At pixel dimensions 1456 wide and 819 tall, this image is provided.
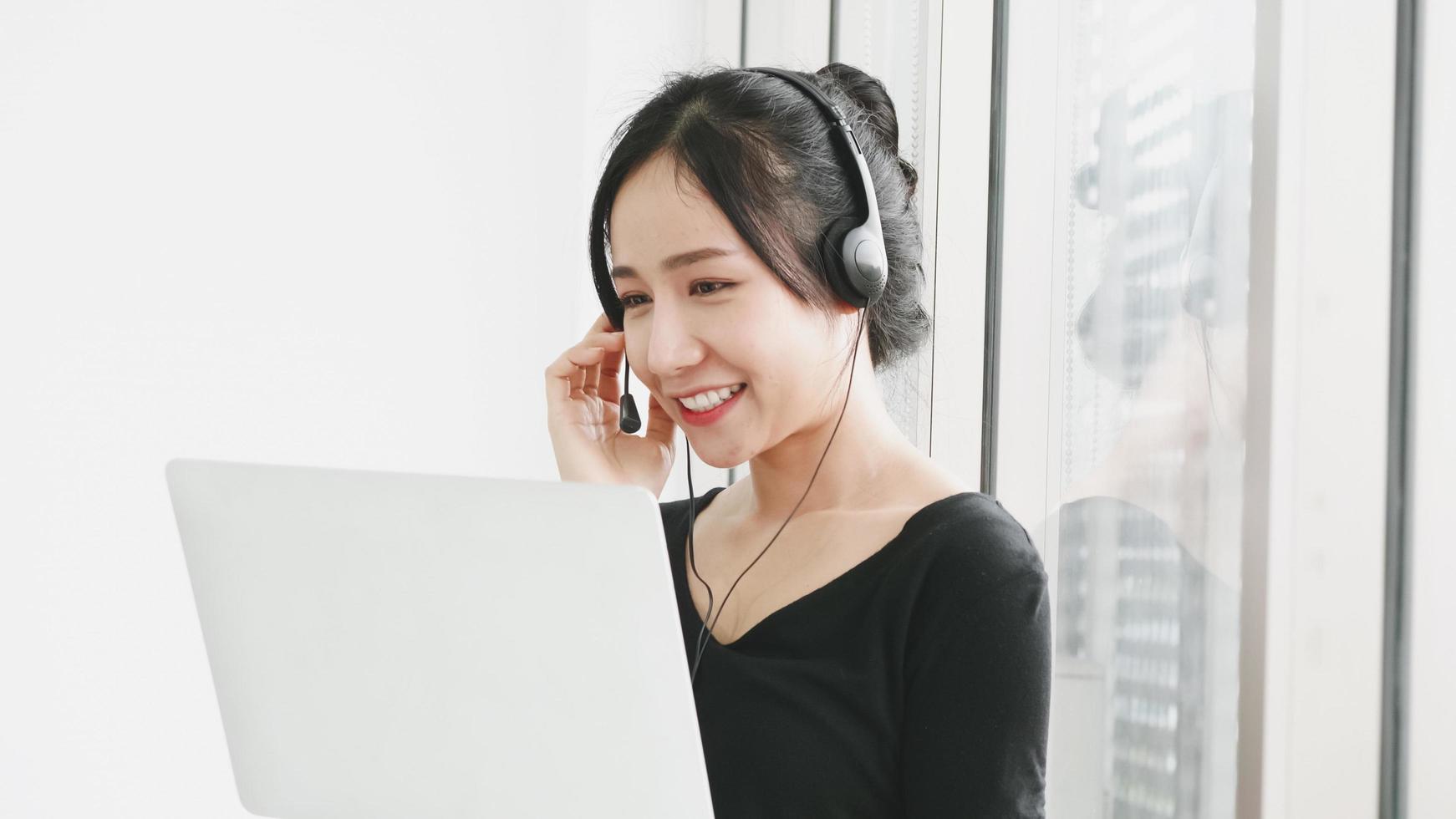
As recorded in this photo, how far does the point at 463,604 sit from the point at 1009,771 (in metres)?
0.37

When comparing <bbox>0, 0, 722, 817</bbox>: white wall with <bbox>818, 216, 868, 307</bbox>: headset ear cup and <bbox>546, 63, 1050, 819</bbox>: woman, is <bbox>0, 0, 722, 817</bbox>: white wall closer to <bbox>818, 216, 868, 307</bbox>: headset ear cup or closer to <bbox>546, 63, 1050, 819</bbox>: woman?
<bbox>546, 63, 1050, 819</bbox>: woman

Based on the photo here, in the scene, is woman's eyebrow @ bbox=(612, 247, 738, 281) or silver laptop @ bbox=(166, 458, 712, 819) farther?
woman's eyebrow @ bbox=(612, 247, 738, 281)

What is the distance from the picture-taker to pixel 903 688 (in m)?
0.78

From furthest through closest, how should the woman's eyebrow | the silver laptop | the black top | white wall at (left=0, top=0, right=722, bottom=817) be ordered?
white wall at (left=0, top=0, right=722, bottom=817) < the woman's eyebrow < the black top < the silver laptop

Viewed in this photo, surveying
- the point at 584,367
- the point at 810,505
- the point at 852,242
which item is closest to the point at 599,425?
the point at 584,367

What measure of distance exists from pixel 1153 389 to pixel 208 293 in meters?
1.34

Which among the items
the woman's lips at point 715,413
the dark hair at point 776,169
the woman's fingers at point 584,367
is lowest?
the woman's lips at point 715,413

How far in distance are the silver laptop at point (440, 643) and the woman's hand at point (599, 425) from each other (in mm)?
426

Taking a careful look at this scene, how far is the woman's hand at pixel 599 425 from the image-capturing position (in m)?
1.07

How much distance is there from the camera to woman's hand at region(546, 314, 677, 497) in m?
1.07

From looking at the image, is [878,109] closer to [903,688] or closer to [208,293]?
[903,688]

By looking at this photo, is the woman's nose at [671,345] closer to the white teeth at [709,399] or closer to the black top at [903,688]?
the white teeth at [709,399]

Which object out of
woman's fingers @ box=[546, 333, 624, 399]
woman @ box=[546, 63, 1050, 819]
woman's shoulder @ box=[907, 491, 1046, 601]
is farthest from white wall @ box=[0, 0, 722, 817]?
woman's shoulder @ box=[907, 491, 1046, 601]

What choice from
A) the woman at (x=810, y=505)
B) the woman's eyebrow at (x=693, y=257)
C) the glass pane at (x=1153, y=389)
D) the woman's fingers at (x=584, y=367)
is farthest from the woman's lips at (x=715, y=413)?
the glass pane at (x=1153, y=389)
